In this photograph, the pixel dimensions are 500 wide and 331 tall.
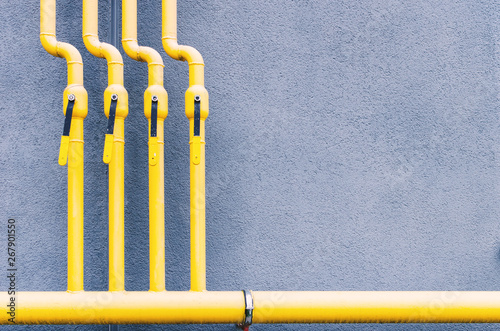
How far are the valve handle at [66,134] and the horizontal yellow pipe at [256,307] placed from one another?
48 cm

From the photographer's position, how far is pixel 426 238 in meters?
2.16

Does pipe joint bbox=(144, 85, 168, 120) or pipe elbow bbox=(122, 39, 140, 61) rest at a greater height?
pipe elbow bbox=(122, 39, 140, 61)

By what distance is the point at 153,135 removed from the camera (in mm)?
1925

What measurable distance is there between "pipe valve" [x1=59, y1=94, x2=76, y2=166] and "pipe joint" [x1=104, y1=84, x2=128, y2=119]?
0.38ft

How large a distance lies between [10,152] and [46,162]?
0.47ft

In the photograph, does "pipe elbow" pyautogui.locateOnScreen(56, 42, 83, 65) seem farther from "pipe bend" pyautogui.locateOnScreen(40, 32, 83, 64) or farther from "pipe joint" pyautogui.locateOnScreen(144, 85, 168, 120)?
"pipe joint" pyautogui.locateOnScreen(144, 85, 168, 120)

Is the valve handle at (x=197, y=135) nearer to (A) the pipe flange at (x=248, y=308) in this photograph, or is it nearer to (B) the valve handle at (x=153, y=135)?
(B) the valve handle at (x=153, y=135)

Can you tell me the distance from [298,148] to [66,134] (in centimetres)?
90

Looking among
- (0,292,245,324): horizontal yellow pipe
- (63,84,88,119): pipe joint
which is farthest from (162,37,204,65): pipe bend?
(0,292,245,324): horizontal yellow pipe

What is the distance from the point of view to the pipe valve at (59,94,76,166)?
1852 millimetres

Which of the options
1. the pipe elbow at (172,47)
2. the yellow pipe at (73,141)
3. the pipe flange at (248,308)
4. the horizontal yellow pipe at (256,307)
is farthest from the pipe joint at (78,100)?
the pipe flange at (248,308)

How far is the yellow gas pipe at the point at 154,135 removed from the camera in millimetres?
1916

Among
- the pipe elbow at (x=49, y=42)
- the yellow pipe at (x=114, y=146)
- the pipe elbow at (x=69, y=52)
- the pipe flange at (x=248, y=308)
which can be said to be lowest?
the pipe flange at (x=248, y=308)

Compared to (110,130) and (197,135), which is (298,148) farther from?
(110,130)
